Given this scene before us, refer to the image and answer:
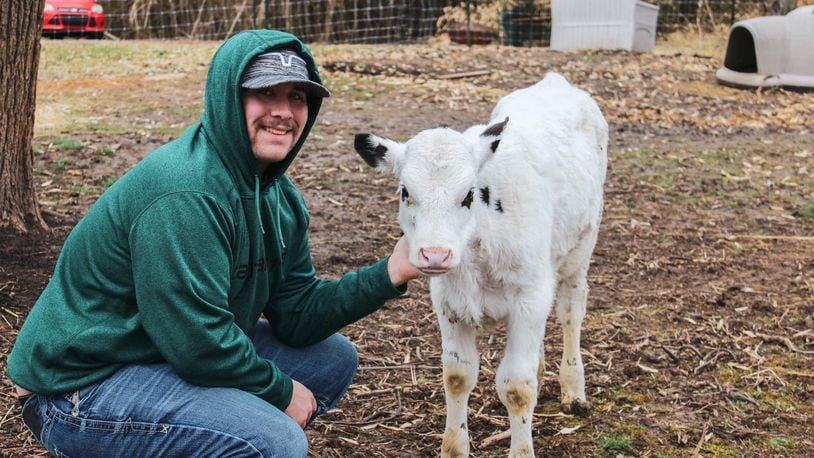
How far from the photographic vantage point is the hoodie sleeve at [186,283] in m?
2.92

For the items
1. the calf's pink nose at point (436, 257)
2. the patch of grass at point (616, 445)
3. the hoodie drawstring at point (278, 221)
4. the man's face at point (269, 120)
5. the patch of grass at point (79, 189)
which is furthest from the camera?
the patch of grass at point (79, 189)

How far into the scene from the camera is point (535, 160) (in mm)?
4449

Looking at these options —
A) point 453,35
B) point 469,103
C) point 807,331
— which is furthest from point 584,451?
point 453,35

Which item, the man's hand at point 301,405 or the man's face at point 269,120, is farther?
the man's hand at point 301,405

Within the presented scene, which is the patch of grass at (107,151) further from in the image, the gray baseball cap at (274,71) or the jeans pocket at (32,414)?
the gray baseball cap at (274,71)

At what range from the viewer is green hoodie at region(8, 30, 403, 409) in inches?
116

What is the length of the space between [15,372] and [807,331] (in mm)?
4429

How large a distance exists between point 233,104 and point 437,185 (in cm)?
88

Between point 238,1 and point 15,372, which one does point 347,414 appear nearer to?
point 15,372

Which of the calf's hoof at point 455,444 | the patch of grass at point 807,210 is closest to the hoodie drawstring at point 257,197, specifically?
the calf's hoof at point 455,444

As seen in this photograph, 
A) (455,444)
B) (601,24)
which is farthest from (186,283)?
(601,24)

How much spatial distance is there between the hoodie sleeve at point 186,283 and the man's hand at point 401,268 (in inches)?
27.8

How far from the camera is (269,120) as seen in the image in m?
3.25

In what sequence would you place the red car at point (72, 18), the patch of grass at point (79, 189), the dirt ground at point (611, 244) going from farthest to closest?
the red car at point (72, 18) < the patch of grass at point (79, 189) < the dirt ground at point (611, 244)
